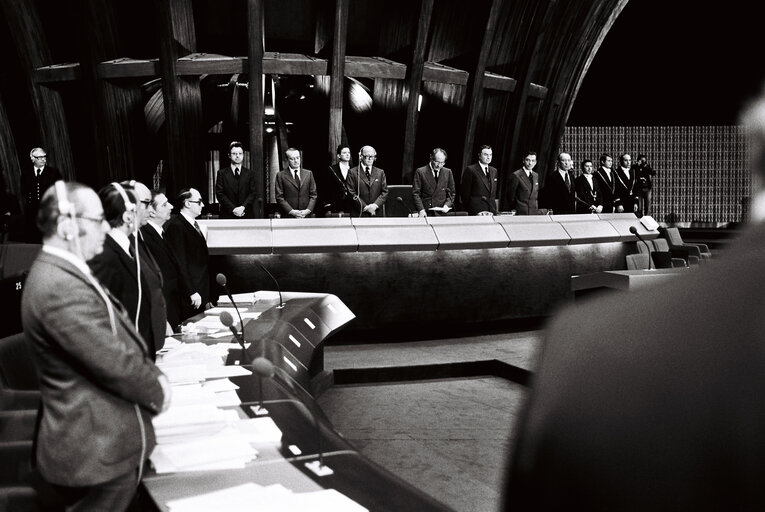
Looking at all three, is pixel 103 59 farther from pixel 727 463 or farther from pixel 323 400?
pixel 727 463

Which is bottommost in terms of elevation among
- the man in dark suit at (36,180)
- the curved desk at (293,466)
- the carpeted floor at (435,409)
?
the carpeted floor at (435,409)

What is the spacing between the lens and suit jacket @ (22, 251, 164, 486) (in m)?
1.65

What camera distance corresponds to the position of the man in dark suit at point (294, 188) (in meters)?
7.25

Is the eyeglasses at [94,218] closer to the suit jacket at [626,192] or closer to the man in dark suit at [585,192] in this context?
the man in dark suit at [585,192]

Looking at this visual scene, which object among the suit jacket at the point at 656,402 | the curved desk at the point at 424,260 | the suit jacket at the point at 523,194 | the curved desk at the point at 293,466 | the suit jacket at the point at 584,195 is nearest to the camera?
the suit jacket at the point at 656,402

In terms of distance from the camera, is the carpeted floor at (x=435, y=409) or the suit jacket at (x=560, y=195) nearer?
the carpeted floor at (x=435, y=409)

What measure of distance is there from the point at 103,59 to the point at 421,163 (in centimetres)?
547

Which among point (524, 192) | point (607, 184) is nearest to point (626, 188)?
point (607, 184)

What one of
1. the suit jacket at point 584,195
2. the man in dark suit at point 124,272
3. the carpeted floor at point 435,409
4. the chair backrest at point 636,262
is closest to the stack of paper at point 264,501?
the man in dark suit at point 124,272

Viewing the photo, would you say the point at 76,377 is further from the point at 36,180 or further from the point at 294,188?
the point at 36,180

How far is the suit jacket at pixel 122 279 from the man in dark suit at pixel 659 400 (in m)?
2.43

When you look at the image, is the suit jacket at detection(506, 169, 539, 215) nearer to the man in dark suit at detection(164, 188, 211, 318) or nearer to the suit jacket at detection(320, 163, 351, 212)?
the suit jacket at detection(320, 163, 351, 212)

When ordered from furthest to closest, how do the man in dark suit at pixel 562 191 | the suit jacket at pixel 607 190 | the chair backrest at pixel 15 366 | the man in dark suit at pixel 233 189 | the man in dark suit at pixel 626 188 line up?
the man in dark suit at pixel 626 188
the suit jacket at pixel 607 190
the man in dark suit at pixel 562 191
the man in dark suit at pixel 233 189
the chair backrest at pixel 15 366

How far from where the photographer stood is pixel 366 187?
24.1 feet
